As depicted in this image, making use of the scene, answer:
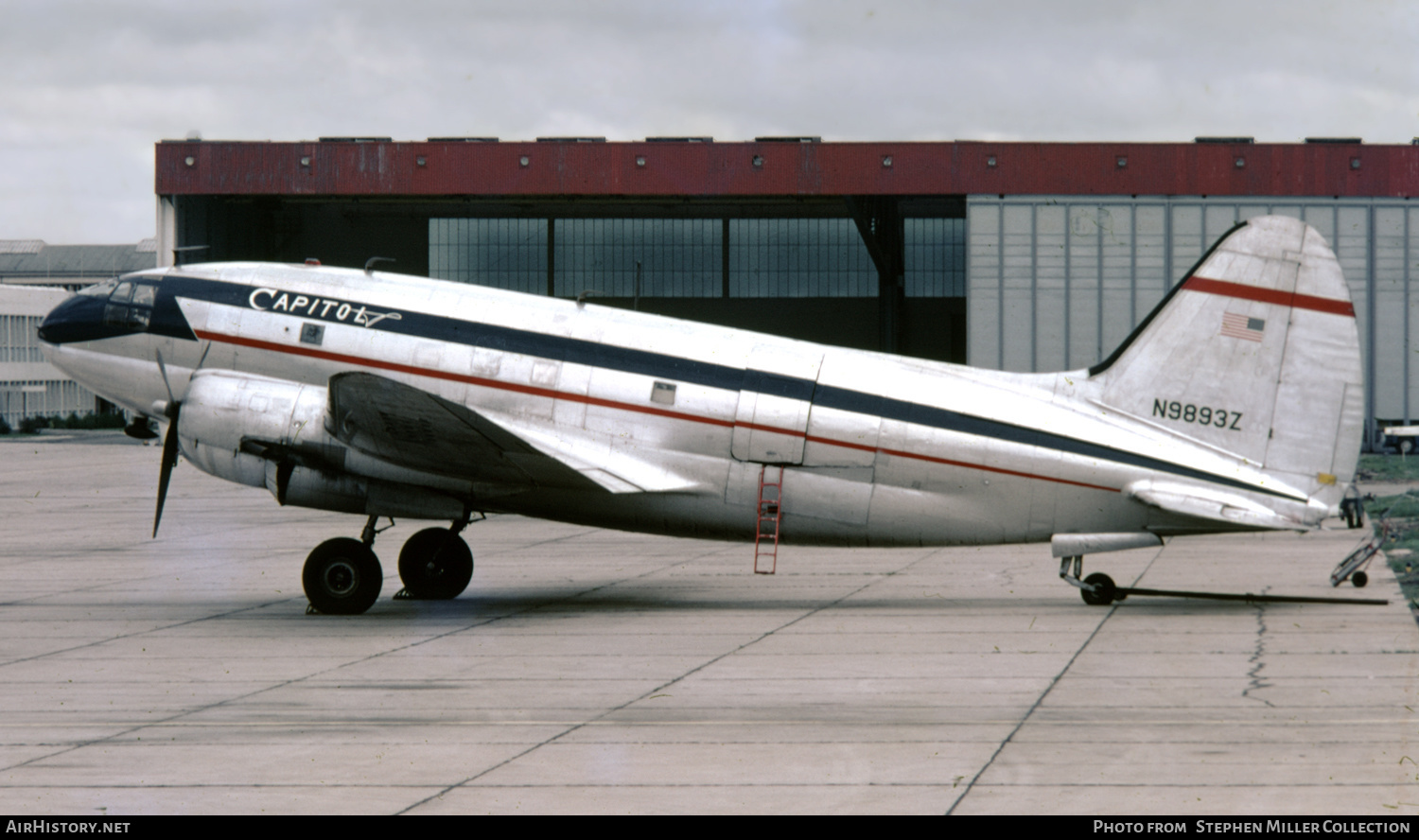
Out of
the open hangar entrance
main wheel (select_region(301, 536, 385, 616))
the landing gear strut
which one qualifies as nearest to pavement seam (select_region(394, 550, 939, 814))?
the landing gear strut

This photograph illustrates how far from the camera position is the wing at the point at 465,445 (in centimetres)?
1586

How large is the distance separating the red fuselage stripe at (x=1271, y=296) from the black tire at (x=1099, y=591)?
3832mm

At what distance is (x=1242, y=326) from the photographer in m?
16.6

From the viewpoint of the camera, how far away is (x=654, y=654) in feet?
47.9

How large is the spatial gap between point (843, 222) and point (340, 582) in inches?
1951

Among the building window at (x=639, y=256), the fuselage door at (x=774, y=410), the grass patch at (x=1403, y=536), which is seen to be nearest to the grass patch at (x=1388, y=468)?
the grass patch at (x=1403, y=536)

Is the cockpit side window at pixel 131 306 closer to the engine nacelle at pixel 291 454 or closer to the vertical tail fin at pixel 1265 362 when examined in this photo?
the engine nacelle at pixel 291 454

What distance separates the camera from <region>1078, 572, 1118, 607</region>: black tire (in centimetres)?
1739

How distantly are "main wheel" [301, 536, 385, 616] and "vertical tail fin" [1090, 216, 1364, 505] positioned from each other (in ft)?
31.4

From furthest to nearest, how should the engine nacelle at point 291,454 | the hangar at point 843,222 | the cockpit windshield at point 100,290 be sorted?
the hangar at point 843,222 → the cockpit windshield at point 100,290 → the engine nacelle at point 291,454

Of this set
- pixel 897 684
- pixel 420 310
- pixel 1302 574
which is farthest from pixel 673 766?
pixel 1302 574

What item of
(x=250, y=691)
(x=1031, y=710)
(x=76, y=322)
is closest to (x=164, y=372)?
(x=76, y=322)

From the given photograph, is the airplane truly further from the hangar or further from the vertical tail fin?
the hangar

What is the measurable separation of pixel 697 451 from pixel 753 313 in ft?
156
